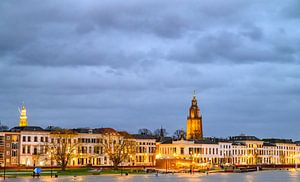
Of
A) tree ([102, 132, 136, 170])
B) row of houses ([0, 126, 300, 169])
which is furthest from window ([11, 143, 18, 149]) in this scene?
tree ([102, 132, 136, 170])

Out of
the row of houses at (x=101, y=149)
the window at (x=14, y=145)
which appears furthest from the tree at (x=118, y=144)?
A: the window at (x=14, y=145)

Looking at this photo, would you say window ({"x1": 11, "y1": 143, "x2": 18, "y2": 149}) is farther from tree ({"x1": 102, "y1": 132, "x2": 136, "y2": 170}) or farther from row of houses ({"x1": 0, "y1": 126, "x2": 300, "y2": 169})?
tree ({"x1": 102, "y1": 132, "x2": 136, "y2": 170})

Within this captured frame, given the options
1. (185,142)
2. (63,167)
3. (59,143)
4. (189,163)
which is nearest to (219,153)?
(185,142)

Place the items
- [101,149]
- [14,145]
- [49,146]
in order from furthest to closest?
[101,149] → [49,146] → [14,145]

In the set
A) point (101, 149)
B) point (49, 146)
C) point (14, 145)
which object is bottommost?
point (101, 149)

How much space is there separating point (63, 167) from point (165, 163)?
44520 mm

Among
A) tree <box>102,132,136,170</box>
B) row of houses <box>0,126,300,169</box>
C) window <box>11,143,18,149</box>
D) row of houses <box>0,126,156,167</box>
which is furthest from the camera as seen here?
tree <box>102,132,136,170</box>

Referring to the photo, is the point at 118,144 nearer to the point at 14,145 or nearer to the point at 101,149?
the point at 101,149

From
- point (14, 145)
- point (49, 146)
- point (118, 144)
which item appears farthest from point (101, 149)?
point (14, 145)

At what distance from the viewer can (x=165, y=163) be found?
15262 centimetres

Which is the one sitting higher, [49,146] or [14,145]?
[14,145]

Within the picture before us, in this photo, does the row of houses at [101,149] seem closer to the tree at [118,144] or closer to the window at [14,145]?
the window at [14,145]

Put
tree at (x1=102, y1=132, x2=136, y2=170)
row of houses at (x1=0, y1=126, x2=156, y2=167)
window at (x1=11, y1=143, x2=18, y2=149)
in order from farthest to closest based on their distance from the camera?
1. tree at (x1=102, y1=132, x2=136, y2=170)
2. window at (x1=11, y1=143, x2=18, y2=149)
3. row of houses at (x1=0, y1=126, x2=156, y2=167)

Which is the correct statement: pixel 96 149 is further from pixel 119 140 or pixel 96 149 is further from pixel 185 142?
pixel 185 142
